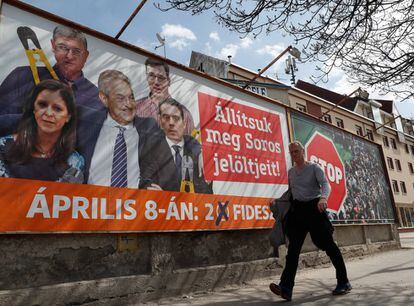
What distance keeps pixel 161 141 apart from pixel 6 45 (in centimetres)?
238

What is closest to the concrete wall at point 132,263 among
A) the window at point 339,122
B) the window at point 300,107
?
the window at point 300,107

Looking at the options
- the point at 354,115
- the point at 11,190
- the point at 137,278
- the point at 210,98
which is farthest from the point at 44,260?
the point at 354,115

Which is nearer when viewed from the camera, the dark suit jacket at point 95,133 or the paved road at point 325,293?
the paved road at point 325,293

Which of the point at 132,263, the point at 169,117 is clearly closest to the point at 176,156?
the point at 169,117

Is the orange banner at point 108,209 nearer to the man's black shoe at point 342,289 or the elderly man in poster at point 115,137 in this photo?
the elderly man in poster at point 115,137

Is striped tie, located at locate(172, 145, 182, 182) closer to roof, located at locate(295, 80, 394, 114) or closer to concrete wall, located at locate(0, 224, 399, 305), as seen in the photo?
concrete wall, located at locate(0, 224, 399, 305)

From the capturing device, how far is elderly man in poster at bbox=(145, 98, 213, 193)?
5445mm

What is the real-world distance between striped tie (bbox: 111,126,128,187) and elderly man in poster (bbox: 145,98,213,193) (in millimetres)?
493

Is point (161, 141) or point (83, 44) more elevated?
point (83, 44)

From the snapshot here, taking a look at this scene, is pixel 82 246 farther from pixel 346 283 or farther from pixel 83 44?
pixel 346 283

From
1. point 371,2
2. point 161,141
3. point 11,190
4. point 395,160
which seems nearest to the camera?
point 11,190

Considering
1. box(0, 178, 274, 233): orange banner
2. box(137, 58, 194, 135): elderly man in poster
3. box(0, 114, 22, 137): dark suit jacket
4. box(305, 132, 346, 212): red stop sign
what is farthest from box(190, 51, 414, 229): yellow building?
box(0, 114, 22, 137): dark suit jacket

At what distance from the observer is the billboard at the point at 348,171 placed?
29.3 feet

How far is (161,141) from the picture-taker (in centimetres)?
561
